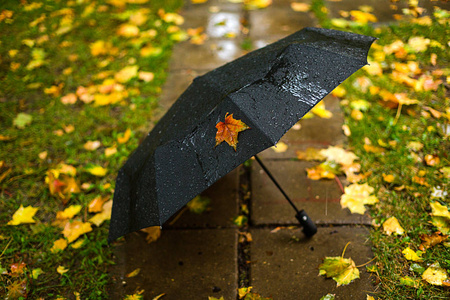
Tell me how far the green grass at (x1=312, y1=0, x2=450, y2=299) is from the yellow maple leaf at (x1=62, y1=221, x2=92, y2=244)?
177cm

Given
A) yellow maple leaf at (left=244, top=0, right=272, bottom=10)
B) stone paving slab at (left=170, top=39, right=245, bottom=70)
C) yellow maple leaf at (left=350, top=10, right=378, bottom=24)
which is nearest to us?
stone paving slab at (left=170, top=39, right=245, bottom=70)

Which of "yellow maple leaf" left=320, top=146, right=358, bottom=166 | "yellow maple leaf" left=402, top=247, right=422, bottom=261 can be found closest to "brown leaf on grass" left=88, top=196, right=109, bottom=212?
"yellow maple leaf" left=320, top=146, right=358, bottom=166

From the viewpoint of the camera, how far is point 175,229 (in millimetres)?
2037

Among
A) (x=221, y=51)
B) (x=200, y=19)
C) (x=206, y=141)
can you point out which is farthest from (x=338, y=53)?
(x=200, y=19)

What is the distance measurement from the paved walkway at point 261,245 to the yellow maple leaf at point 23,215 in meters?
0.73

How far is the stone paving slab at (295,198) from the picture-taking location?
197 centimetres

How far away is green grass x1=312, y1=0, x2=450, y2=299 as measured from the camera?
168 centimetres

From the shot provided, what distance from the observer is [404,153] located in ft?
7.21

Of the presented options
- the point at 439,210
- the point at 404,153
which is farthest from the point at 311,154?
the point at 439,210

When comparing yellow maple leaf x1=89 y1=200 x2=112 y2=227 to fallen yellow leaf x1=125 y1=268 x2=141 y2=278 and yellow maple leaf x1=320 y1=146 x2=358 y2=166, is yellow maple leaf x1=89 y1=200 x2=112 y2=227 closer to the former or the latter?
fallen yellow leaf x1=125 y1=268 x2=141 y2=278

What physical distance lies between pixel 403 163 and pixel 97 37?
11.5 ft

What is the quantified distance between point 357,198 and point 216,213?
0.91m

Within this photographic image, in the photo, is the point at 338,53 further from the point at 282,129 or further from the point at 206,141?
the point at 206,141

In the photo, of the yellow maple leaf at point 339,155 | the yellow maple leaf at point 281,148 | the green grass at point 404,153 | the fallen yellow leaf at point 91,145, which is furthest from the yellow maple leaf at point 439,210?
the fallen yellow leaf at point 91,145
